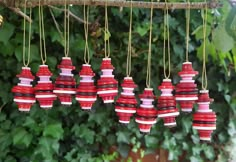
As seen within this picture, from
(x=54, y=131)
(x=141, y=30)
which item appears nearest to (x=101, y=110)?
(x=54, y=131)

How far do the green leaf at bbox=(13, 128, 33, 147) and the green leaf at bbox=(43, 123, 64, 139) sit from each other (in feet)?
0.17

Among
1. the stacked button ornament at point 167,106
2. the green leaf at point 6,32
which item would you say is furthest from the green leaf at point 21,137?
the stacked button ornament at point 167,106

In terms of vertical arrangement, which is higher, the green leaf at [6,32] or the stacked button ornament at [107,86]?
the green leaf at [6,32]

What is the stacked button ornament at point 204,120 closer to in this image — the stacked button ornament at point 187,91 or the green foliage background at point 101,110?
the stacked button ornament at point 187,91

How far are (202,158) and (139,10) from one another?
1.86ft

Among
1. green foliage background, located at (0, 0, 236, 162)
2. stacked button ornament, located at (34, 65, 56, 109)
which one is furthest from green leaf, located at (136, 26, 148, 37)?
stacked button ornament, located at (34, 65, 56, 109)

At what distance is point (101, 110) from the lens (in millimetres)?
1142

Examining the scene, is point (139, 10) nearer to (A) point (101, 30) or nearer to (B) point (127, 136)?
(A) point (101, 30)

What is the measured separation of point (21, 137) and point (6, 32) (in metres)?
0.32

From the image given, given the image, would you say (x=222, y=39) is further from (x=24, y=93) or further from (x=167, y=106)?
(x=24, y=93)

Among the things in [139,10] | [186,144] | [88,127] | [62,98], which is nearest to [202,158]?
[186,144]

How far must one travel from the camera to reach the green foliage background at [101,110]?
3.50 feet

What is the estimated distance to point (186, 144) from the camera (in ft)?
3.86

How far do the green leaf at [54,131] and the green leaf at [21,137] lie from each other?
52 mm
